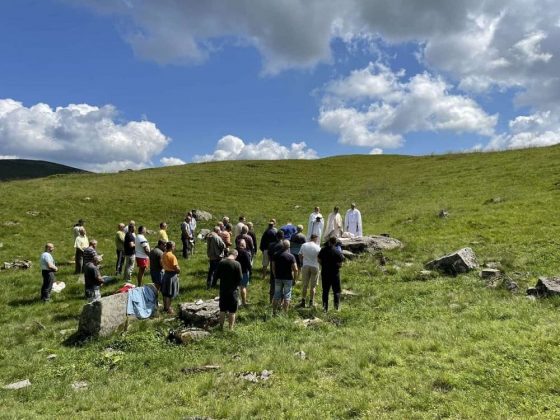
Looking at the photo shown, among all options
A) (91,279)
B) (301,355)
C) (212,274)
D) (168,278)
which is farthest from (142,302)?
(301,355)

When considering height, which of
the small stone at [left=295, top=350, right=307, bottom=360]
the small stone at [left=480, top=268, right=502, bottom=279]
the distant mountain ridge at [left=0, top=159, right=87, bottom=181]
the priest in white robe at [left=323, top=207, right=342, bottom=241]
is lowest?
the small stone at [left=295, top=350, right=307, bottom=360]

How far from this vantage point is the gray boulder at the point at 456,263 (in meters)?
19.5

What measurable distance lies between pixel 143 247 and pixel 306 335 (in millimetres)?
9907

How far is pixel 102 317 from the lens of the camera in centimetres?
1481

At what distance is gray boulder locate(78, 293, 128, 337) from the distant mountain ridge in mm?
142324

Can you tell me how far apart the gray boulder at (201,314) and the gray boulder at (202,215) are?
24.1 metres

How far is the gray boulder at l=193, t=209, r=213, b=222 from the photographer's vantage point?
39.9 m

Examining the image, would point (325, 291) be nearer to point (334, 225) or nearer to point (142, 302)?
point (142, 302)

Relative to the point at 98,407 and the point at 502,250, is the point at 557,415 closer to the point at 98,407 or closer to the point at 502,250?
the point at 98,407

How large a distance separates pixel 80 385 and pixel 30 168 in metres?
168

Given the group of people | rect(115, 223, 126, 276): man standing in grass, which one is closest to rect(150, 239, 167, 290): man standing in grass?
the group of people

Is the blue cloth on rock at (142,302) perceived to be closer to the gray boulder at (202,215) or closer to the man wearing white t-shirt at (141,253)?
the man wearing white t-shirt at (141,253)

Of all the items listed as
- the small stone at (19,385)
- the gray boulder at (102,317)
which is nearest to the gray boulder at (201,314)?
the gray boulder at (102,317)

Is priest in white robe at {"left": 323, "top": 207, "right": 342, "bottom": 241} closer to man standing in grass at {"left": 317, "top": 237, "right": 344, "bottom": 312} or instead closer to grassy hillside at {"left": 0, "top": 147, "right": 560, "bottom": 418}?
grassy hillside at {"left": 0, "top": 147, "right": 560, "bottom": 418}
